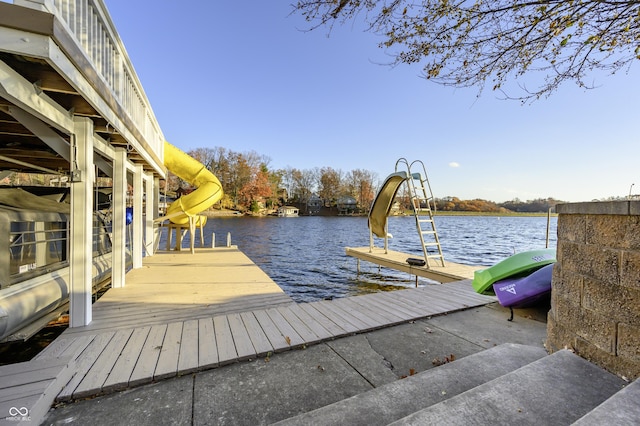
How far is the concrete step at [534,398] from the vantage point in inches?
47.6

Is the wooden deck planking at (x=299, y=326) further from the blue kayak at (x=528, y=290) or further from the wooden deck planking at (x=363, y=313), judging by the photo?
the blue kayak at (x=528, y=290)

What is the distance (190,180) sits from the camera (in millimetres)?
8383

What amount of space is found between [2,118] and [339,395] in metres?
4.54

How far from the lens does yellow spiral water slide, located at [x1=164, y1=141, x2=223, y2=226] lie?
809cm

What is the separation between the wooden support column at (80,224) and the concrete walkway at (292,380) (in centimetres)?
167

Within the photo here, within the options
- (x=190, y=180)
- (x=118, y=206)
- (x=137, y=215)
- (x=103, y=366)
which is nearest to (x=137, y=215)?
(x=137, y=215)

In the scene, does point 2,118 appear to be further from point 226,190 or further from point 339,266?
point 226,190

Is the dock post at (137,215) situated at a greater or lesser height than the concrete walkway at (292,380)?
greater

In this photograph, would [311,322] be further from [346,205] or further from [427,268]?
[346,205]

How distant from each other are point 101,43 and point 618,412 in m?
4.69

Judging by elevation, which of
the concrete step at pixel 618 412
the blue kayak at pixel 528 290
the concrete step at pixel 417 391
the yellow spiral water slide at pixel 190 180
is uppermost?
the yellow spiral water slide at pixel 190 180

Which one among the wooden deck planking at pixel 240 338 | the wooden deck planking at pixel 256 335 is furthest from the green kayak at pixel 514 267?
the wooden deck planking at pixel 240 338

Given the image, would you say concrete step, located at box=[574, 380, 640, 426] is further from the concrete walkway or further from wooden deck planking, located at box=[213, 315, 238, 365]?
wooden deck planking, located at box=[213, 315, 238, 365]

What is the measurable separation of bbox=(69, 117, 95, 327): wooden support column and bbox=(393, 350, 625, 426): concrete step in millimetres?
3459
